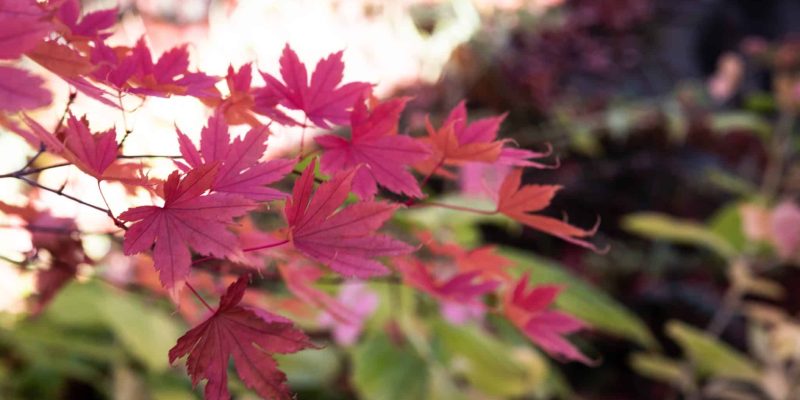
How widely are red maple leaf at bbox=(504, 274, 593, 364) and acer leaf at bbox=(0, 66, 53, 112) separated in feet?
1.00

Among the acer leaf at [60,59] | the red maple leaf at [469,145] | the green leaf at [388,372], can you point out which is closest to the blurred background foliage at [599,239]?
the green leaf at [388,372]

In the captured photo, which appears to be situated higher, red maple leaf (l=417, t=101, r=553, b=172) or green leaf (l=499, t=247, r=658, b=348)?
red maple leaf (l=417, t=101, r=553, b=172)

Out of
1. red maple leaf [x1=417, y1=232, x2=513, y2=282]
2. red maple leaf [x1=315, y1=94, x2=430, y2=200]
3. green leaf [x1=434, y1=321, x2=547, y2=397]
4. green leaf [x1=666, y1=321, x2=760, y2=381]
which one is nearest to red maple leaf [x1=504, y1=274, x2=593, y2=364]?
red maple leaf [x1=417, y1=232, x2=513, y2=282]

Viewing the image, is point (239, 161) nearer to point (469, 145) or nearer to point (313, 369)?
point (469, 145)

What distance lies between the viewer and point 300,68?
353mm

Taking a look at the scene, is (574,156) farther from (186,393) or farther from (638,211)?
(186,393)

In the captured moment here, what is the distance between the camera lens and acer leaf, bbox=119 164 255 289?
28 centimetres

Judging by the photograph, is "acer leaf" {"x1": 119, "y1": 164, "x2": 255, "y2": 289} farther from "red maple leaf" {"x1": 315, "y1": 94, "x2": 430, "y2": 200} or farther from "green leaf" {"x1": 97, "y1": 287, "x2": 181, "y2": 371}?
"green leaf" {"x1": 97, "y1": 287, "x2": 181, "y2": 371}

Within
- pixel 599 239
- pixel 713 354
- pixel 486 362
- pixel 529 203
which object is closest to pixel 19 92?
pixel 529 203

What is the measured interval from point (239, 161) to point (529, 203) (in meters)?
0.16

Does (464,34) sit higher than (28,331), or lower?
higher

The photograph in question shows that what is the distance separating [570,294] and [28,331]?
35.9 inches

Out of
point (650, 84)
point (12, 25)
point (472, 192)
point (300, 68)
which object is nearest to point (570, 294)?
point (472, 192)

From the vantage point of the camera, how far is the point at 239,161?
0.31m
